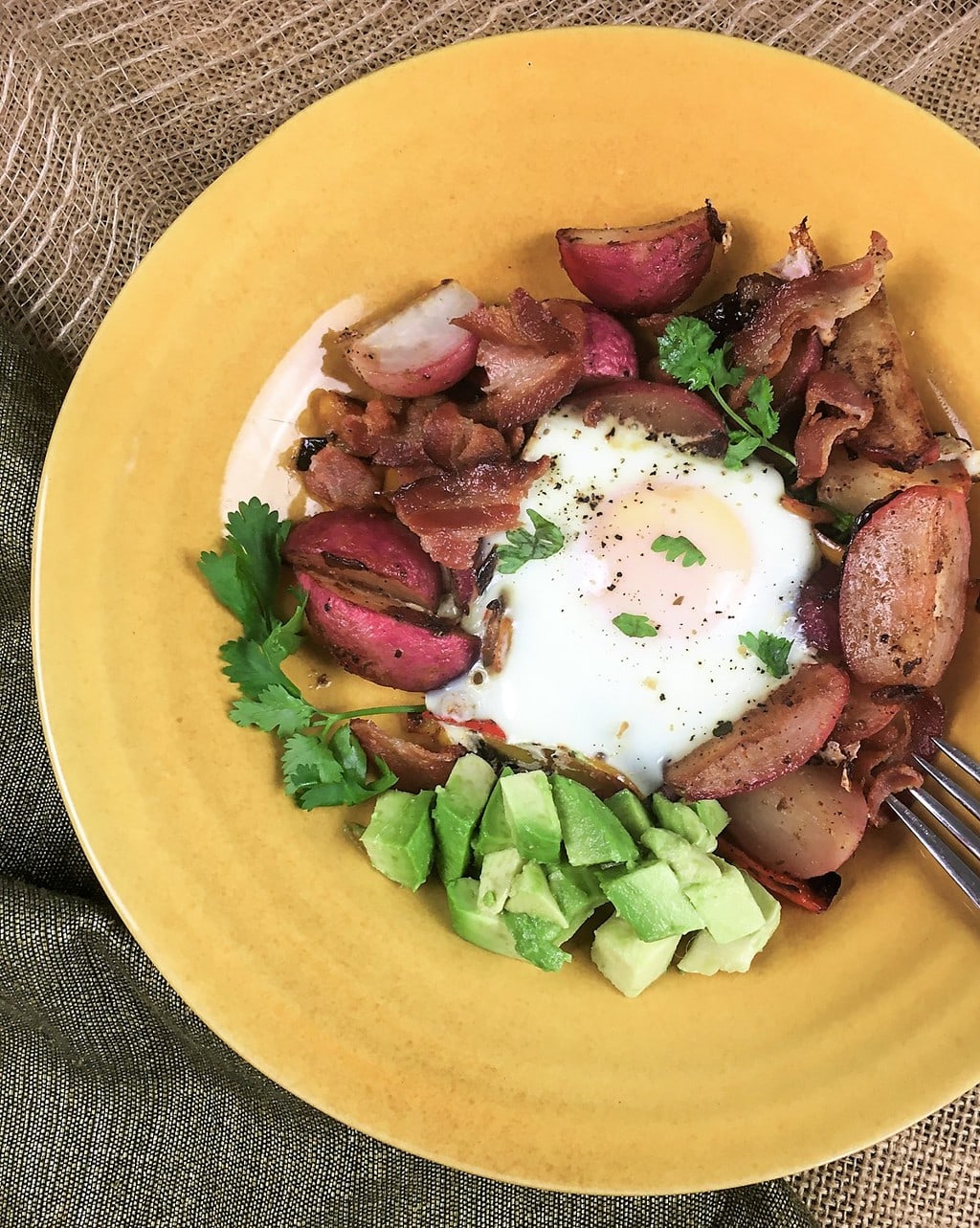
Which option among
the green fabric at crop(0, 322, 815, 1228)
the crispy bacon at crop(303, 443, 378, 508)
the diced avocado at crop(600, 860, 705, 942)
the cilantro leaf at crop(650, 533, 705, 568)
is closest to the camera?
the diced avocado at crop(600, 860, 705, 942)

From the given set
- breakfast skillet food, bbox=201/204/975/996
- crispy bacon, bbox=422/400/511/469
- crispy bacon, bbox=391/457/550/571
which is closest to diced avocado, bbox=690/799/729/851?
breakfast skillet food, bbox=201/204/975/996

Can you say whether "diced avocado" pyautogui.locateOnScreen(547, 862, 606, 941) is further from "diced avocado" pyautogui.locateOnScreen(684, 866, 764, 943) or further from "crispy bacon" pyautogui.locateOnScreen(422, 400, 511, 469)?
"crispy bacon" pyautogui.locateOnScreen(422, 400, 511, 469)

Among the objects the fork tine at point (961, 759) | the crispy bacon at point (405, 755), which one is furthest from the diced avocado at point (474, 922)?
the fork tine at point (961, 759)

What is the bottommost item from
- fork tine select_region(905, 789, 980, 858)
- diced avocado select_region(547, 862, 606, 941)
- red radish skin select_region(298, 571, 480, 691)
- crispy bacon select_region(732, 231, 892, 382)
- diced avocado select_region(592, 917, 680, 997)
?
diced avocado select_region(592, 917, 680, 997)

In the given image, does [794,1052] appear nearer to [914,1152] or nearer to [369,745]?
[914,1152]

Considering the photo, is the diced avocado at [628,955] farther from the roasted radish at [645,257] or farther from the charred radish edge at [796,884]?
the roasted radish at [645,257]

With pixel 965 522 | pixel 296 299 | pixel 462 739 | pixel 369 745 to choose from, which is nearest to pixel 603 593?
pixel 462 739
